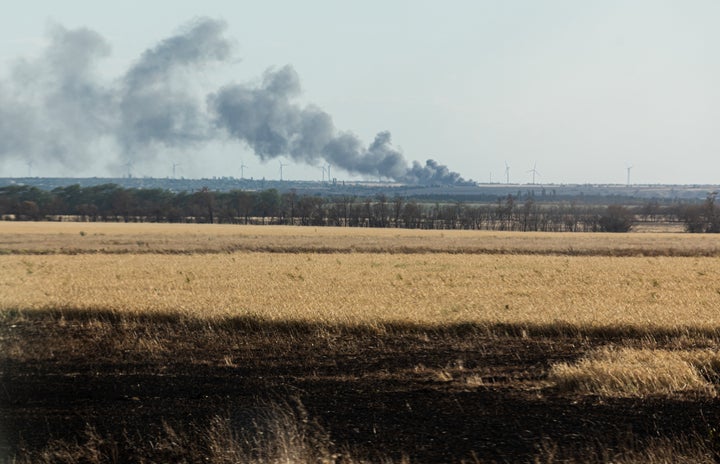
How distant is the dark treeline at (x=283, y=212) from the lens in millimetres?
121750

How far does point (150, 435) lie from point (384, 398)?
3.82 meters

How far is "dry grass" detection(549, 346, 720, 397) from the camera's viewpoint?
12.8 metres

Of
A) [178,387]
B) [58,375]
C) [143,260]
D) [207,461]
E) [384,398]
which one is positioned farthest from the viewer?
[143,260]

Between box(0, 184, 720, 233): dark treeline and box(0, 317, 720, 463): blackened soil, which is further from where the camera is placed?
box(0, 184, 720, 233): dark treeline

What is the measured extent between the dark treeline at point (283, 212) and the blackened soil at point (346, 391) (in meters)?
102

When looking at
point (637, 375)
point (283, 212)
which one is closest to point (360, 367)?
point (637, 375)

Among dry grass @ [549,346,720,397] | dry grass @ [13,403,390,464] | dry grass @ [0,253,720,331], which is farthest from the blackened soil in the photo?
dry grass @ [0,253,720,331]

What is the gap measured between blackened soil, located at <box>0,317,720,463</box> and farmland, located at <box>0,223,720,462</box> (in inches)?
2.1

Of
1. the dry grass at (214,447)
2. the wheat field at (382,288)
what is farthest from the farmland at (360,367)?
the wheat field at (382,288)

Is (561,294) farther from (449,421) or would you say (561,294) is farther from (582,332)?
(449,421)

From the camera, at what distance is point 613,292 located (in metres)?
27.7

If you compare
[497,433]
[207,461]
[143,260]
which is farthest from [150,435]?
[143,260]

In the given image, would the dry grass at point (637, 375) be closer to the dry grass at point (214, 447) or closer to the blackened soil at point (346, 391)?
the blackened soil at point (346, 391)

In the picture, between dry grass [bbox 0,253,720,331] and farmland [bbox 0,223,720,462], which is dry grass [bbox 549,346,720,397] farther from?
dry grass [bbox 0,253,720,331]
